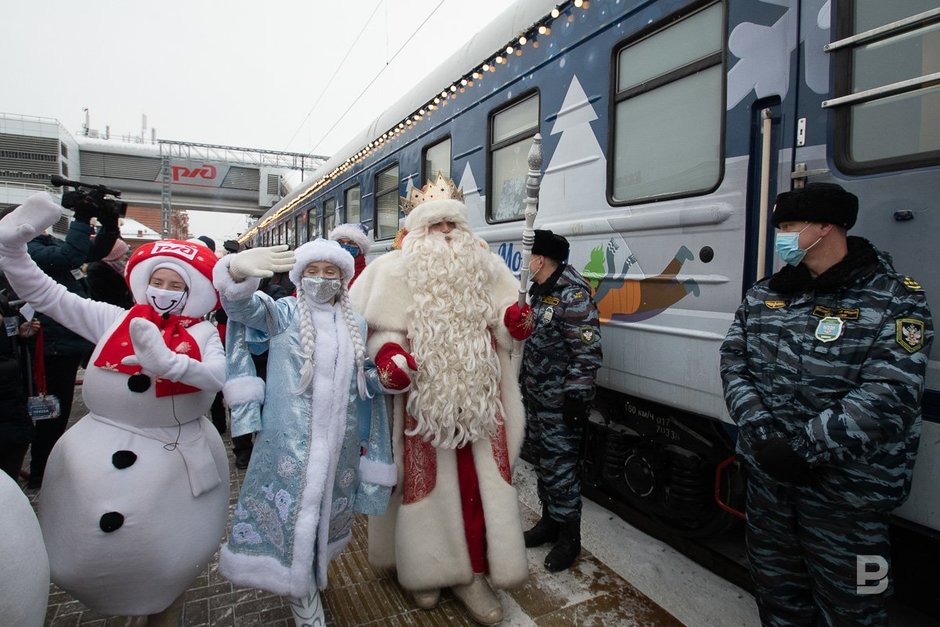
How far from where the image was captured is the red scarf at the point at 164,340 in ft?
5.82

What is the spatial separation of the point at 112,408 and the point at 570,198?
255 centimetres

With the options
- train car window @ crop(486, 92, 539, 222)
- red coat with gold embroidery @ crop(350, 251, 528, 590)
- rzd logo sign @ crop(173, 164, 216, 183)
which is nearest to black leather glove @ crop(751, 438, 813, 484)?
red coat with gold embroidery @ crop(350, 251, 528, 590)

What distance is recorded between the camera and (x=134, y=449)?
5.71 ft

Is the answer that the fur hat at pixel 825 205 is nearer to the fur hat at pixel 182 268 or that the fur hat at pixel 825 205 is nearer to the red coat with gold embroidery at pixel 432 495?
the red coat with gold embroidery at pixel 432 495

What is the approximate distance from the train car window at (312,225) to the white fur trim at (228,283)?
27.0 ft

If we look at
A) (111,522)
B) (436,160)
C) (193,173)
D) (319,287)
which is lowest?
(111,522)

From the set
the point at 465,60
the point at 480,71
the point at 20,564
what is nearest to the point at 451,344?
the point at 20,564

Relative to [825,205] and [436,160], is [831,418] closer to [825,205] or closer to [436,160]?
[825,205]

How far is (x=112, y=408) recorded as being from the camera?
69.9 inches

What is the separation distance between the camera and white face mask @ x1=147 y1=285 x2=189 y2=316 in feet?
6.13

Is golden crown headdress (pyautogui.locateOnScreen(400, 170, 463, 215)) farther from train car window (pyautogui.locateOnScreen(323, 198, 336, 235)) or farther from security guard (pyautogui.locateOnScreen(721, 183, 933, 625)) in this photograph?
train car window (pyautogui.locateOnScreen(323, 198, 336, 235))

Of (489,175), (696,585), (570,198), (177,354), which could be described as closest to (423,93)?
(489,175)

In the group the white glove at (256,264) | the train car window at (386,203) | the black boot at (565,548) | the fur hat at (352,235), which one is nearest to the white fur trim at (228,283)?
the white glove at (256,264)

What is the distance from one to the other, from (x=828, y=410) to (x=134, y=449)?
2188 millimetres
